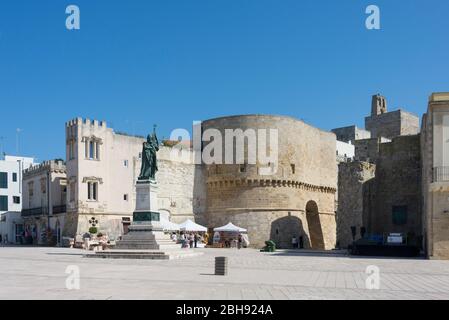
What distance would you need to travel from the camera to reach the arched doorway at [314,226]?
4634 cm

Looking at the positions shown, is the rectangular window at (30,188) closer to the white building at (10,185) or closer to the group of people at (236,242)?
the white building at (10,185)

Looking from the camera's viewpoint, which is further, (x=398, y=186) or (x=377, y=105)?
(x=377, y=105)

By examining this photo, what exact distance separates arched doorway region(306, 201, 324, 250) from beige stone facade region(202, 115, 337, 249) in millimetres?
1425

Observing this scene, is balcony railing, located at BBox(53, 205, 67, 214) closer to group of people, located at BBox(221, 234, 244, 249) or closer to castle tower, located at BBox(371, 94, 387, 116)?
group of people, located at BBox(221, 234, 244, 249)

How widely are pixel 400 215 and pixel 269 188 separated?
421 inches

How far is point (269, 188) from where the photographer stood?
1635 inches

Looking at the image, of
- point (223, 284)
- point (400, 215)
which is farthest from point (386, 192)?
point (223, 284)

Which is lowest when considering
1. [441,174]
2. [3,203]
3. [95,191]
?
[3,203]

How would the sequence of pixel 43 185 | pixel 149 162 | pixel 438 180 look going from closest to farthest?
1. pixel 438 180
2. pixel 149 162
3. pixel 43 185

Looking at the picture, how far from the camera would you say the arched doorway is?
152 ft

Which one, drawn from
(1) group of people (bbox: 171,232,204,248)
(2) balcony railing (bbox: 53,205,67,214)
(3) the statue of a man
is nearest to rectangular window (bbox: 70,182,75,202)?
(2) balcony railing (bbox: 53,205,67,214)

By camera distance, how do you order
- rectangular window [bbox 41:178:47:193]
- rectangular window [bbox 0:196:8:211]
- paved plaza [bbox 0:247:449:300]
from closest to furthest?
paved plaza [bbox 0:247:449:300], rectangular window [bbox 41:178:47:193], rectangular window [bbox 0:196:8:211]

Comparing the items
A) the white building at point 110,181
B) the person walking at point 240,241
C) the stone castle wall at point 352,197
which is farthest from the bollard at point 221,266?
the white building at point 110,181

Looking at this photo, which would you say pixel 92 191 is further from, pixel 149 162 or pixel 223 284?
pixel 223 284
